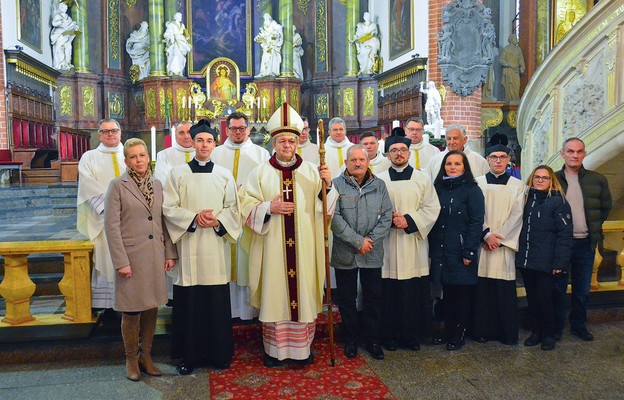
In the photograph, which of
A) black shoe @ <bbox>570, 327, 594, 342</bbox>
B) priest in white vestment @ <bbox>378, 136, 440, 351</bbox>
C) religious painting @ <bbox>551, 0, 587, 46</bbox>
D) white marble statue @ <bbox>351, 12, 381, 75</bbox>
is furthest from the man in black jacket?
white marble statue @ <bbox>351, 12, 381, 75</bbox>

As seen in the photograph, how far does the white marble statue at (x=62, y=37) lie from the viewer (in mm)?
14281

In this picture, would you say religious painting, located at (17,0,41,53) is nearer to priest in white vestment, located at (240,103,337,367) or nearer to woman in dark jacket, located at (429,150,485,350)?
priest in white vestment, located at (240,103,337,367)

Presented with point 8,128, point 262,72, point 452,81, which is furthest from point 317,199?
point 262,72

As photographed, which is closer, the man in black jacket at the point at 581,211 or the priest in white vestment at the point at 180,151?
the man in black jacket at the point at 581,211

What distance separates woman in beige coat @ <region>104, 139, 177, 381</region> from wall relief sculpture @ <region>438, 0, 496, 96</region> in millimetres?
8877

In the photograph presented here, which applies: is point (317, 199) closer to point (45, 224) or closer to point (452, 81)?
point (45, 224)

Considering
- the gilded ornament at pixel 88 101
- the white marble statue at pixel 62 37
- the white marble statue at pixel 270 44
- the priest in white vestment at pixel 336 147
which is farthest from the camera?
the white marble statue at pixel 270 44

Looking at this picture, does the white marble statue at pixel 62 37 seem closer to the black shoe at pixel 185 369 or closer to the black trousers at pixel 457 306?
the black shoe at pixel 185 369

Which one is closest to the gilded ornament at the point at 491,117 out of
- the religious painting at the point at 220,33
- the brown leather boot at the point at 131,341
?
the religious painting at the point at 220,33

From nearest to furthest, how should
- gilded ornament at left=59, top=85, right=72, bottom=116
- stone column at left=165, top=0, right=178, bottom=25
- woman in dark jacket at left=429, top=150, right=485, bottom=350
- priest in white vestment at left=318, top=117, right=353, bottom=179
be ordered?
woman in dark jacket at left=429, top=150, right=485, bottom=350 < priest in white vestment at left=318, top=117, right=353, bottom=179 < gilded ornament at left=59, top=85, right=72, bottom=116 < stone column at left=165, top=0, right=178, bottom=25

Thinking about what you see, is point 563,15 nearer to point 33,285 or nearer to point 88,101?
point 88,101

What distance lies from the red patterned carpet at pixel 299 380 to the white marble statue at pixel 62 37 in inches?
491

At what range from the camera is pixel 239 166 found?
5340 mm

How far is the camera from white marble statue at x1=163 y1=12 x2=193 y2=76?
15.7m
